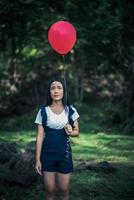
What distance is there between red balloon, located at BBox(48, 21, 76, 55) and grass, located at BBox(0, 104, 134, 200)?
82.9 inches

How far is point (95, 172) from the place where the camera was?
29.0ft

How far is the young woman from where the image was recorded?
20.2ft

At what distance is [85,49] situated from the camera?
15602mm

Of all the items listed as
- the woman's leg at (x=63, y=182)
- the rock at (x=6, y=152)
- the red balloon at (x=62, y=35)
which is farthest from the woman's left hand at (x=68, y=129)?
the rock at (x=6, y=152)

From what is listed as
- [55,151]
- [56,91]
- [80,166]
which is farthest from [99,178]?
[56,91]

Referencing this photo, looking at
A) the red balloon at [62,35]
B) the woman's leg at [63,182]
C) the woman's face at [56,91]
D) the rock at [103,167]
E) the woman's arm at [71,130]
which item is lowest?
the rock at [103,167]

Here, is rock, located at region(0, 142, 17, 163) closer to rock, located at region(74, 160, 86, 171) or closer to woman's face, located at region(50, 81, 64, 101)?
rock, located at region(74, 160, 86, 171)

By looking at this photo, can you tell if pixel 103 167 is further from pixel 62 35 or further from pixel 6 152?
pixel 62 35

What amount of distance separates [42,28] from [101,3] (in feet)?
5.50

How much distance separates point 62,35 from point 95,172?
2.40 m

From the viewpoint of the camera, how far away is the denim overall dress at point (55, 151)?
615 cm

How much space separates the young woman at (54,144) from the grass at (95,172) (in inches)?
45.3

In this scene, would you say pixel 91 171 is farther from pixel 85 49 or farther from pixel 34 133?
pixel 85 49

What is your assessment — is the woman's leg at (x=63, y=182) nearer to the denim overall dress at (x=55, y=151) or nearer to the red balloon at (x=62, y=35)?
the denim overall dress at (x=55, y=151)
